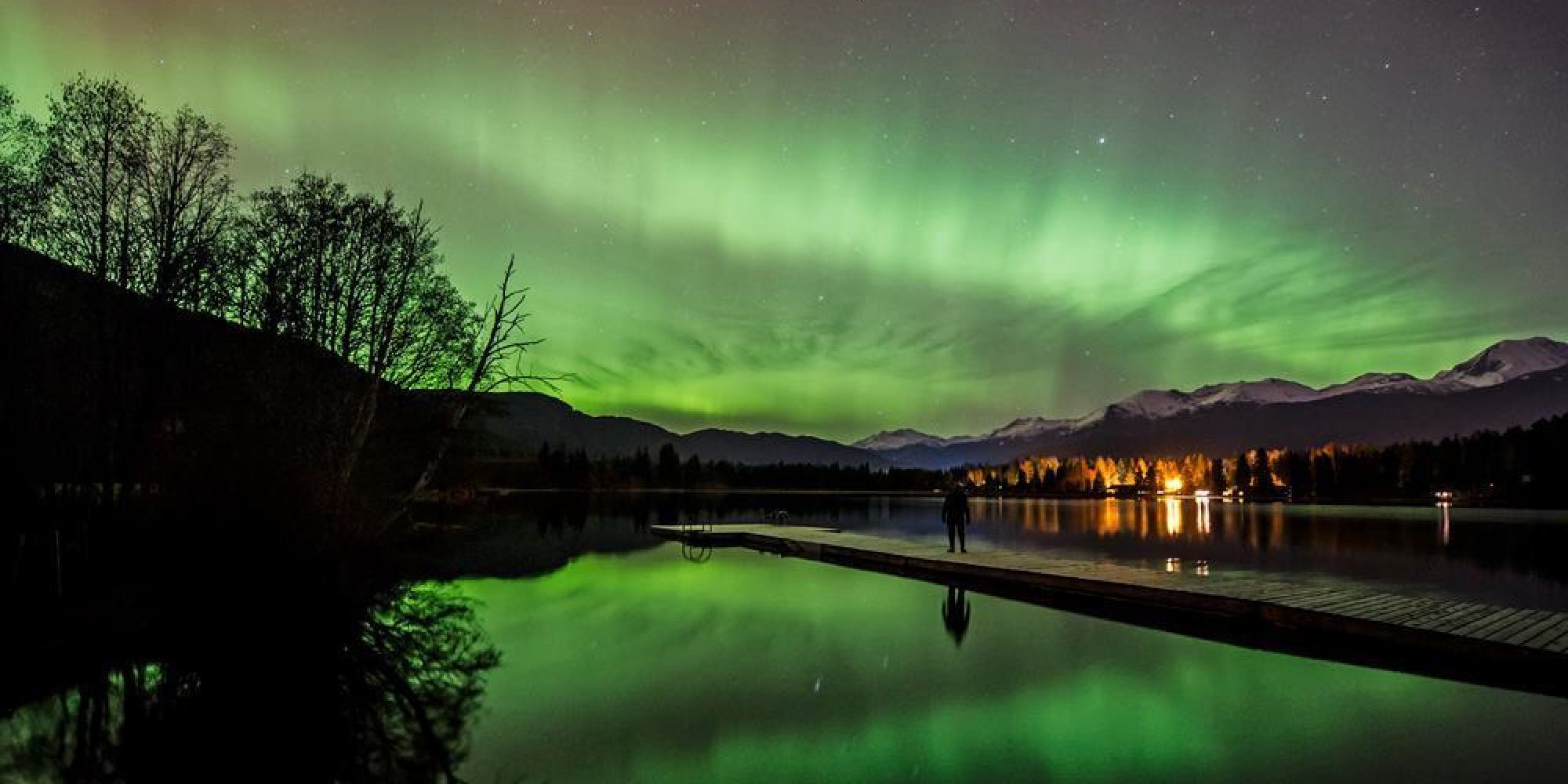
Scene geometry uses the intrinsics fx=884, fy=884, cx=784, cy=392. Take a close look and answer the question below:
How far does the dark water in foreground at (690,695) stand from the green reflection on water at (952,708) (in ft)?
0.17

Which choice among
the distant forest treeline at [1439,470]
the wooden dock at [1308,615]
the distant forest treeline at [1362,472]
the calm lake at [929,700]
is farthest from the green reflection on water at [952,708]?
the distant forest treeline at [1439,470]

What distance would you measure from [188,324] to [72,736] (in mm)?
13950

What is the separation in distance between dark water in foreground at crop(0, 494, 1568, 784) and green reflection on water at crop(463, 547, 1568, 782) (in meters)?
0.05

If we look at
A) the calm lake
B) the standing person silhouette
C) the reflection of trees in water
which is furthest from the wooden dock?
the reflection of trees in water

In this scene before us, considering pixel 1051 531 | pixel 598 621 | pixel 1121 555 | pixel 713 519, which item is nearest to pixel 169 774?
pixel 598 621

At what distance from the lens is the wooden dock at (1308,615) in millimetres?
12945

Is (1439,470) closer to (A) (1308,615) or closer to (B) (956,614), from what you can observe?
(A) (1308,615)

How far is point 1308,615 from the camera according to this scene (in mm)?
15727

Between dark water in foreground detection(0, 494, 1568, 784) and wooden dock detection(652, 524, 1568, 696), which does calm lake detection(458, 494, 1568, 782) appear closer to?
dark water in foreground detection(0, 494, 1568, 784)

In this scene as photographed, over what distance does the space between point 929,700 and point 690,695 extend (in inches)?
130

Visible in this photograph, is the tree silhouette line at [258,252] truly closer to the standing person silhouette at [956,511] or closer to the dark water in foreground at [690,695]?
the dark water in foreground at [690,695]

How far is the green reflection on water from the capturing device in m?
9.14

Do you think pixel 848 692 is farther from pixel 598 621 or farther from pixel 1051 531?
pixel 1051 531

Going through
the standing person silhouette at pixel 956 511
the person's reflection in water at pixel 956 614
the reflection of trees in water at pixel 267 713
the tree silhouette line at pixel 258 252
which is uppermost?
the tree silhouette line at pixel 258 252
